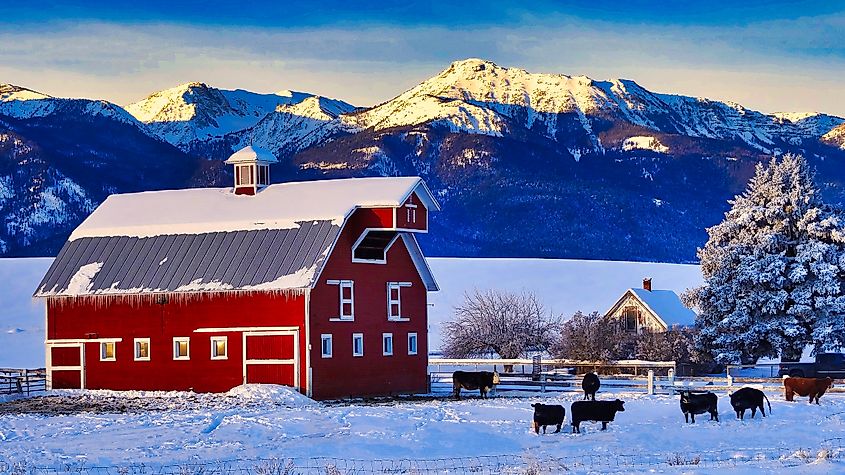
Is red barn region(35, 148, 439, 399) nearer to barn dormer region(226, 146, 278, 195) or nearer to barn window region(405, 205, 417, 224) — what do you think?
barn window region(405, 205, 417, 224)

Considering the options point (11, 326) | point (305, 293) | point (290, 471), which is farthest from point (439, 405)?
point (11, 326)

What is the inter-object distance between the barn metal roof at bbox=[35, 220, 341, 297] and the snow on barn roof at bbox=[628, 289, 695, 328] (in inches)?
1000

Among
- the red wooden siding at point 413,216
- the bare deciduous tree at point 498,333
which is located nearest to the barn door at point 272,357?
the red wooden siding at point 413,216

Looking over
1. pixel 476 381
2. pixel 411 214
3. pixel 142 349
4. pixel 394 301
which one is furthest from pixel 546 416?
pixel 142 349

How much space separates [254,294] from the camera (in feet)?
154

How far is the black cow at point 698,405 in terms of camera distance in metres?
35.2

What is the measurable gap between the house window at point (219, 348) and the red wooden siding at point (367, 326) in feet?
10.7

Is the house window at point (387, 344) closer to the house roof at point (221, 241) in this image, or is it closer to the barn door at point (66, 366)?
the house roof at point (221, 241)

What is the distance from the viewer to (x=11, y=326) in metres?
88.8

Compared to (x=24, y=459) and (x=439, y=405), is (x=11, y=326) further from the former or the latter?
(x=24, y=459)

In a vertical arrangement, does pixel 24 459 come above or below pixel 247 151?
below

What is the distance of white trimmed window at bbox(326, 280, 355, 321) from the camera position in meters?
47.5

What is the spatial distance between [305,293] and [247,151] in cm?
936

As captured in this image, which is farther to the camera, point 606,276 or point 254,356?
point 606,276
